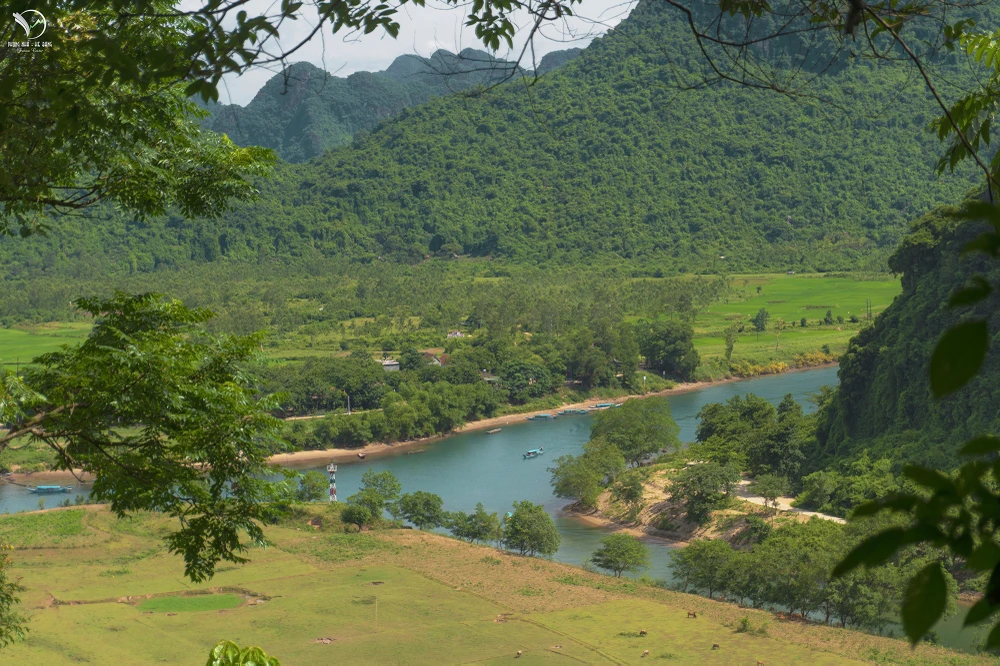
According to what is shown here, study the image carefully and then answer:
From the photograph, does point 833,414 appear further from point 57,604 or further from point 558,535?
point 57,604

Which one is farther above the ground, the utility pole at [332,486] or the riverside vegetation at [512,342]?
the riverside vegetation at [512,342]

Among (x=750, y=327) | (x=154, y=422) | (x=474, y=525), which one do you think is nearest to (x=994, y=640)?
(x=154, y=422)

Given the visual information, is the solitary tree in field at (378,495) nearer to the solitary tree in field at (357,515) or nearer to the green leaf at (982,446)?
the solitary tree in field at (357,515)

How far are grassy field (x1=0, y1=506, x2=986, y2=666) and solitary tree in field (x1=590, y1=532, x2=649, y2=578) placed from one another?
0.58 meters

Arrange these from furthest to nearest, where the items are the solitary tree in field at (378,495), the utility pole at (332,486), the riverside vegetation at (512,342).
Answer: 1. the riverside vegetation at (512,342)
2. the utility pole at (332,486)
3. the solitary tree in field at (378,495)

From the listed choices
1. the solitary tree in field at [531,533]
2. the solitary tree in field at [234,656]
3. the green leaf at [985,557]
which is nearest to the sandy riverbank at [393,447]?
the solitary tree in field at [531,533]

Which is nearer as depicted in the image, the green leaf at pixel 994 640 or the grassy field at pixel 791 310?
the green leaf at pixel 994 640

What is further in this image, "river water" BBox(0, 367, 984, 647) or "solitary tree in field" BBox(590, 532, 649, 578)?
"river water" BBox(0, 367, 984, 647)

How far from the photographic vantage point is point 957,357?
1.13 metres

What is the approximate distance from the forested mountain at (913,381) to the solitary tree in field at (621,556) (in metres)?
7.03

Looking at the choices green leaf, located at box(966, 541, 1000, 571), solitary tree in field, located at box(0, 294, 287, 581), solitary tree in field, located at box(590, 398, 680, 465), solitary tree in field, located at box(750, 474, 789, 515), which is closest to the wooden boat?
solitary tree in field, located at box(590, 398, 680, 465)

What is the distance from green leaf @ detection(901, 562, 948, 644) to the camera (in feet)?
3.85

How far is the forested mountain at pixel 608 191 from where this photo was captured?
259 feet

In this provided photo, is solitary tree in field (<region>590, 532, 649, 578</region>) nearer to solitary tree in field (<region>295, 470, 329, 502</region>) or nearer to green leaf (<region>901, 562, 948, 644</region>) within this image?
solitary tree in field (<region>295, 470, 329, 502</region>)
